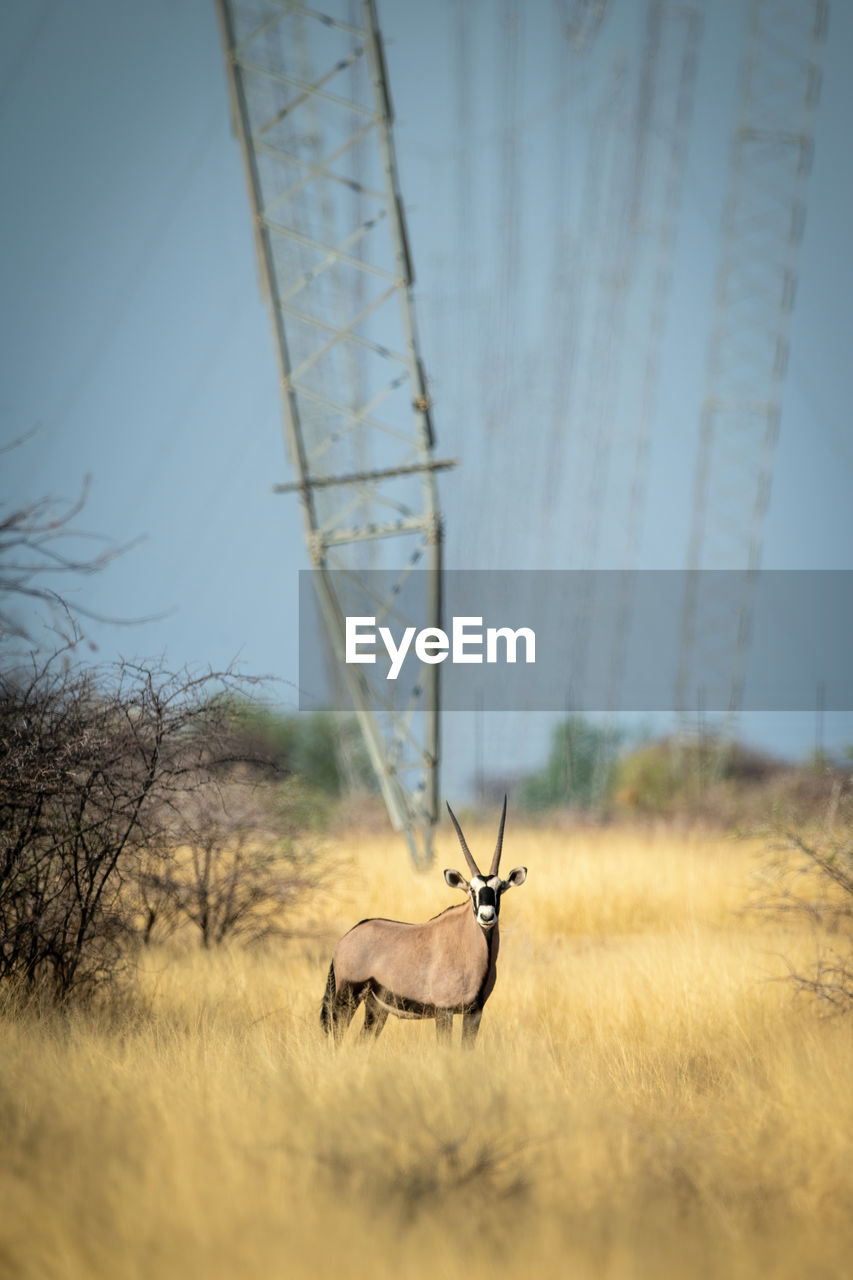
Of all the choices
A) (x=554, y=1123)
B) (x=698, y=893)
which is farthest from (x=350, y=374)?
(x=554, y=1123)

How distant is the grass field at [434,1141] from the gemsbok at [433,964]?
243mm

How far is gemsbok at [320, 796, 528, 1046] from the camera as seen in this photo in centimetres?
588

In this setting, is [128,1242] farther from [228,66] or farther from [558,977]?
[228,66]

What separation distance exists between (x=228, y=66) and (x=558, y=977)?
12.9 meters

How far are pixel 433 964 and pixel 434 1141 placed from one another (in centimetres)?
150

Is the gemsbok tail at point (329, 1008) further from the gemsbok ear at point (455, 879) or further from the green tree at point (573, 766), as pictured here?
the green tree at point (573, 766)

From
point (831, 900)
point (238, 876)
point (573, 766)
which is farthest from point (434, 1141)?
point (573, 766)

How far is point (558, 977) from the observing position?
940 centimetres

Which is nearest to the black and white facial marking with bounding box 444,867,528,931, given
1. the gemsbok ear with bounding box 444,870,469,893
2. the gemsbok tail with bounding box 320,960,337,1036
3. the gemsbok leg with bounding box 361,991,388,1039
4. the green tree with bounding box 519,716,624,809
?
the gemsbok ear with bounding box 444,870,469,893

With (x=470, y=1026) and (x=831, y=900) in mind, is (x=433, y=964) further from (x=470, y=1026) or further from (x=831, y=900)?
(x=831, y=900)

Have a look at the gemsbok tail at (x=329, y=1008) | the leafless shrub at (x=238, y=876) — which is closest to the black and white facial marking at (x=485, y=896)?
the gemsbok tail at (x=329, y=1008)

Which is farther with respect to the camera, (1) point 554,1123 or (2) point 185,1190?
(1) point 554,1123

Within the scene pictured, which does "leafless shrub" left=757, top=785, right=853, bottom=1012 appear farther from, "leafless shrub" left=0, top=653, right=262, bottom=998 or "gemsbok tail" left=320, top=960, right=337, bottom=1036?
"leafless shrub" left=0, top=653, right=262, bottom=998

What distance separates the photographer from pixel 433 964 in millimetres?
6000
